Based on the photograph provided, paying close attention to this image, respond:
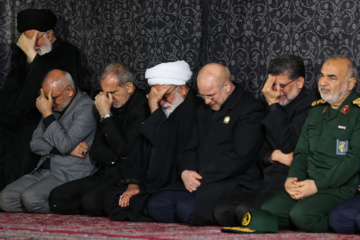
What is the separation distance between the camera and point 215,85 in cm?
530

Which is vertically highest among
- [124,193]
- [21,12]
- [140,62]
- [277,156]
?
[21,12]

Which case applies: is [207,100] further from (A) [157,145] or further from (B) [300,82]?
(B) [300,82]

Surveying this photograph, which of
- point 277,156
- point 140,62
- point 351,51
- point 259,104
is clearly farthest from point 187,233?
point 140,62

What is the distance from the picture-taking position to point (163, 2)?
6344 millimetres

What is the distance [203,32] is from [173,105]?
0.79m

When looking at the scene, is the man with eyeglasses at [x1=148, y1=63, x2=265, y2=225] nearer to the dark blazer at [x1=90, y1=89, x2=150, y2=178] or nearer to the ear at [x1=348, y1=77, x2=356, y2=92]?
the dark blazer at [x1=90, y1=89, x2=150, y2=178]

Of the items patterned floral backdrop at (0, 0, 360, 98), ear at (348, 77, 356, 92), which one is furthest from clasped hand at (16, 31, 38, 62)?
ear at (348, 77, 356, 92)

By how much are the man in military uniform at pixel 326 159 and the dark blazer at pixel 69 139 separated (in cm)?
194

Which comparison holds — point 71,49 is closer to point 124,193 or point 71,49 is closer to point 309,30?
point 124,193

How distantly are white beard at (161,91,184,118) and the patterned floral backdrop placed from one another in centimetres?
48

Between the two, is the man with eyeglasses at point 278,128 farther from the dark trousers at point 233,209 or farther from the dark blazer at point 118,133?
the dark blazer at point 118,133

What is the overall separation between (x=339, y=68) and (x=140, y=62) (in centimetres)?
226

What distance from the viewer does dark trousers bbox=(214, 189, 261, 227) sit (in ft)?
16.0

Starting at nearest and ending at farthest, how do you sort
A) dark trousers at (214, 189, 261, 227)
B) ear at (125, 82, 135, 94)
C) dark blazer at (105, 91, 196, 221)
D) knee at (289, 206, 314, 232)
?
knee at (289, 206, 314, 232)
dark trousers at (214, 189, 261, 227)
dark blazer at (105, 91, 196, 221)
ear at (125, 82, 135, 94)
